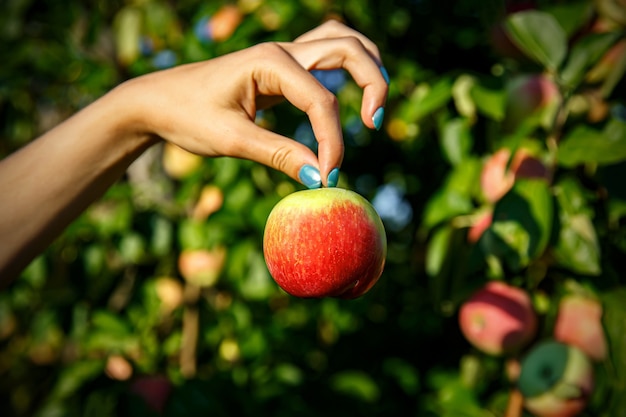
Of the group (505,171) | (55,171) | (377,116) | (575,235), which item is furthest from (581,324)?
(55,171)

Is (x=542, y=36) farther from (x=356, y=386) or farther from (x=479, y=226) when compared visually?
(x=356, y=386)

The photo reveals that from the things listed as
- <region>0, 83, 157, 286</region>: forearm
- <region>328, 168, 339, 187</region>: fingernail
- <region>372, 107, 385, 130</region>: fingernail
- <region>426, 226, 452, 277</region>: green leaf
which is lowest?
<region>426, 226, 452, 277</region>: green leaf

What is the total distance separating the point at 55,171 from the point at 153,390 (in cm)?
55

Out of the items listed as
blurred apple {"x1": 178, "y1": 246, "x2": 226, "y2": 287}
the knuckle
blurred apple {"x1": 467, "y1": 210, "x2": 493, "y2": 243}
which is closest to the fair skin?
the knuckle

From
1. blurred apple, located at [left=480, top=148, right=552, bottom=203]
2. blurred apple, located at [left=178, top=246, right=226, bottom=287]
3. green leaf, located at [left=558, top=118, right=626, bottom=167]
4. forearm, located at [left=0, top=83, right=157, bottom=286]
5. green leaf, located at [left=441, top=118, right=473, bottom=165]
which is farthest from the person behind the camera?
blurred apple, located at [left=178, top=246, right=226, bottom=287]

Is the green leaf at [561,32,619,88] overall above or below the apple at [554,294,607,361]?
above

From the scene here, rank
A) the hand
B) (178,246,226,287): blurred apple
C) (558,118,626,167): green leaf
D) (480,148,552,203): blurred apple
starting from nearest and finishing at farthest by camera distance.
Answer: the hand → (558,118,626,167): green leaf → (480,148,552,203): blurred apple → (178,246,226,287): blurred apple

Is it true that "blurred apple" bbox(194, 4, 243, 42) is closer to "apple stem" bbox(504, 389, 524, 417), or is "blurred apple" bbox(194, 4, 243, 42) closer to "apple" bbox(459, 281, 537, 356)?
"apple" bbox(459, 281, 537, 356)

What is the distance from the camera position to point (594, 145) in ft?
2.94

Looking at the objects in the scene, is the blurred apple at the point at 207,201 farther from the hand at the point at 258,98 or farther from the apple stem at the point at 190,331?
the hand at the point at 258,98

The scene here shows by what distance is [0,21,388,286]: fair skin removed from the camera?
2.14 ft

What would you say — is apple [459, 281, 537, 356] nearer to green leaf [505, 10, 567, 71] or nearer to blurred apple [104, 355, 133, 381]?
green leaf [505, 10, 567, 71]

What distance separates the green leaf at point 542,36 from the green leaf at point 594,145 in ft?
0.37

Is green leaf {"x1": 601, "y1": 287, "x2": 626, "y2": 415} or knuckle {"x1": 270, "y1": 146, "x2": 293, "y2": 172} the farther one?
green leaf {"x1": 601, "y1": 287, "x2": 626, "y2": 415}
